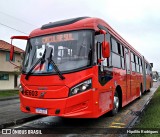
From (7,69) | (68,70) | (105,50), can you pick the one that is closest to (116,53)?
(105,50)

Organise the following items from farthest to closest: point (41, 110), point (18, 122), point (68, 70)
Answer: point (18, 122) → point (41, 110) → point (68, 70)

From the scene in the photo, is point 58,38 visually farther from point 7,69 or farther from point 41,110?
point 7,69

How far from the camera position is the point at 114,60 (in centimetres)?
948

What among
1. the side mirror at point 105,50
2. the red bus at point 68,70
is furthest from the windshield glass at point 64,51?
the side mirror at point 105,50

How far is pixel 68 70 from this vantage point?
23.2 feet

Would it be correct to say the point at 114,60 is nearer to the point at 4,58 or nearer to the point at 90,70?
the point at 90,70

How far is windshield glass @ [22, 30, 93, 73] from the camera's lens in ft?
23.5

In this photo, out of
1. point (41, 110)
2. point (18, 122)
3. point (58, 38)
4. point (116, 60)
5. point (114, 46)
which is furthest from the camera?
point (116, 60)

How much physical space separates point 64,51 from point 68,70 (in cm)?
64

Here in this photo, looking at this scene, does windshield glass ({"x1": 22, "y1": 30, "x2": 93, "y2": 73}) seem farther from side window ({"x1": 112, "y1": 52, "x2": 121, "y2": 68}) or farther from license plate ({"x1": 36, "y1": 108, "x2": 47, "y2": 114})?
side window ({"x1": 112, "y1": 52, "x2": 121, "y2": 68})

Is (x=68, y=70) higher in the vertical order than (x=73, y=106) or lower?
higher

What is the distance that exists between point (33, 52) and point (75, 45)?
145 centimetres

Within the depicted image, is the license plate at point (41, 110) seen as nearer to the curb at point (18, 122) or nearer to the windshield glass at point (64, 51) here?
the windshield glass at point (64, 51)

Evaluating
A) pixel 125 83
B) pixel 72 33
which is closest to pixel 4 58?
pixel 125 83
